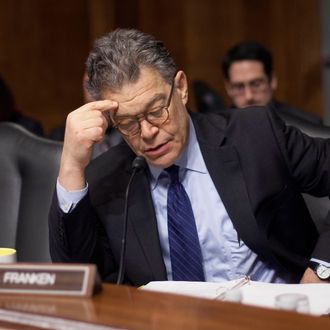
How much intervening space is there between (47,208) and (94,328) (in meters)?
1.07

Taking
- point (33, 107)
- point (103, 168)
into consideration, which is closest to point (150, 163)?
point (103, 168)

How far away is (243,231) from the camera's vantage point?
1.97m

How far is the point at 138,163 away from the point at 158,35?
123 inches

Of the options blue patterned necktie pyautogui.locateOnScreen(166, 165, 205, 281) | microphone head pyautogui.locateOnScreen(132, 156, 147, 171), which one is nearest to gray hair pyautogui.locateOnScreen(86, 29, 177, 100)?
→ microphone head pyautogui.locateOnScreen(132, 156, 147, 171)

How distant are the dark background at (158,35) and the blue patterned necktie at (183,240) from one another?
2946mm

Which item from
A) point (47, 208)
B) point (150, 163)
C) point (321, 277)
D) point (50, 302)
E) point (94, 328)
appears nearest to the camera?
point (94, 328)

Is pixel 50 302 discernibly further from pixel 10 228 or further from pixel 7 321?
pixel 10 228

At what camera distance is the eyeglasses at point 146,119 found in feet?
6.31

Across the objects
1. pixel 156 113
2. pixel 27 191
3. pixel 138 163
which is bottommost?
pixel 27 191

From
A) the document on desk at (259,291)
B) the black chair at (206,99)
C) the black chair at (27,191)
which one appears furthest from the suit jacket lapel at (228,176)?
the black chair at (206,99)

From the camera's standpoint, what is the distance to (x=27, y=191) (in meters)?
2.31

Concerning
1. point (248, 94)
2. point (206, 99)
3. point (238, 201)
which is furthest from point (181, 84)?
point (206, 99)

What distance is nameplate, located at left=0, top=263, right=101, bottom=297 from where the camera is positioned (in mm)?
1354

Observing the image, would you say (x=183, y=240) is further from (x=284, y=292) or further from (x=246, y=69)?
(x=246, y=69)
